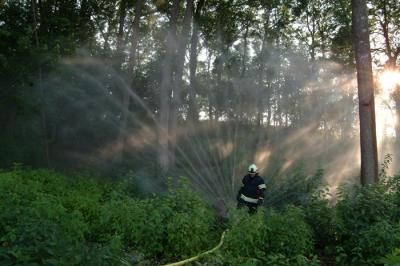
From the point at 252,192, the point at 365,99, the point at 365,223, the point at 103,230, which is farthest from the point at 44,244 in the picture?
the point at 365,99

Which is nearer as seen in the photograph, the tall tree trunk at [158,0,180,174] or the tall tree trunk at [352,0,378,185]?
the tall tree trunk at [352,0,378,185]

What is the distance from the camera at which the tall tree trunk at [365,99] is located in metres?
11.9

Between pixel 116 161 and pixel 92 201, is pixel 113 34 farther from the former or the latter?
pixel 92 201

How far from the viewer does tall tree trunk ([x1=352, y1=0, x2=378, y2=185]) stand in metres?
11.9

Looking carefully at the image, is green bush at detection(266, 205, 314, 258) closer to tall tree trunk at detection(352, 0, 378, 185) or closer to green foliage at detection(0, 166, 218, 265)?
green foliage at detection(0, 166, 218, 265)

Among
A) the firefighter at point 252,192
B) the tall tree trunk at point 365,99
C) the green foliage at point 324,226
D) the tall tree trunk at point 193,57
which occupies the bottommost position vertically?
the green foliage at point 324,226

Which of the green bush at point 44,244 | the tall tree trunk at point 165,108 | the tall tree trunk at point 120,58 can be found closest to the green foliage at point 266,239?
the green bush at point 44,244

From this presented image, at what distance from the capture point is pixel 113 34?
3519cm

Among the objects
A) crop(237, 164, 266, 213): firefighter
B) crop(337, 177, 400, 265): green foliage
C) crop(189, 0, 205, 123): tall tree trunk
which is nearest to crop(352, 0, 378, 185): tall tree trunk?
crop(337, 177, 400, 265): green foliage

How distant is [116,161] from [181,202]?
1556 cm

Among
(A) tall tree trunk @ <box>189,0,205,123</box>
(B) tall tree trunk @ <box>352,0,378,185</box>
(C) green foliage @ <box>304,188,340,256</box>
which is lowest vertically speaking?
(C) green foliage @ <box>304,188,340,256</box>

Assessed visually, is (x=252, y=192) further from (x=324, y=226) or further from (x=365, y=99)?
(x=365, y=99)

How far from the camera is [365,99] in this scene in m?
12.1

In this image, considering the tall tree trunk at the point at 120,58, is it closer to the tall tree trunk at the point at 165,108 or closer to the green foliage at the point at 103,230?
the tall tree trunk at the point at 165,108
